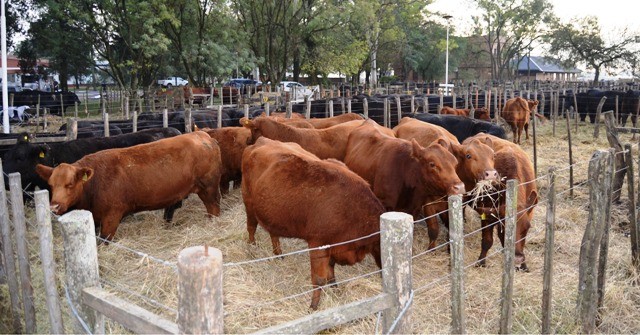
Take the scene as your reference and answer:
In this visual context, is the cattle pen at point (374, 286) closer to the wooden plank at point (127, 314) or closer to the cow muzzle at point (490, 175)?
the wooden plank at point (127, 314)

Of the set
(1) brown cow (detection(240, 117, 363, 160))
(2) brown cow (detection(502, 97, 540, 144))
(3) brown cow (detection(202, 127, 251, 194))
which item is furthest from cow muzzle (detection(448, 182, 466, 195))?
(2) brown cow (detection(502, 97, 540, 144))

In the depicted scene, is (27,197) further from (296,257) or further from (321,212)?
(321,212)

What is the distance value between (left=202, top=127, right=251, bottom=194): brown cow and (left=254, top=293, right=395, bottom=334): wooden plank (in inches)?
247

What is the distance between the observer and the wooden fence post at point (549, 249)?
12.5ft

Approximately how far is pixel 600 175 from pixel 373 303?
2629 mm

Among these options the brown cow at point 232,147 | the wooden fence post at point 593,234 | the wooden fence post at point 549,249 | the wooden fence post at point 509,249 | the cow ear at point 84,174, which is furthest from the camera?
the brown cow at point 232,147

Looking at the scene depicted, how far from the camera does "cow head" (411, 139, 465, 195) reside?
5127mm

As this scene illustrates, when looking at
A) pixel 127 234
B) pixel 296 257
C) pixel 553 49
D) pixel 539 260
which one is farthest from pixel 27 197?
pixel 553 49

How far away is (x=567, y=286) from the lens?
5059 mm

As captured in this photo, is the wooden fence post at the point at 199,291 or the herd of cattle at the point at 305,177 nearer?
the wooden fence post at the point at 199,291

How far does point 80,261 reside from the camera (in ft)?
8.77

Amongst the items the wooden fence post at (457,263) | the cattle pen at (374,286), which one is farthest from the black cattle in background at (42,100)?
the wooden fence post at (457,263)

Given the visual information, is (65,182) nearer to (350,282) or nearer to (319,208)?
(319,208)

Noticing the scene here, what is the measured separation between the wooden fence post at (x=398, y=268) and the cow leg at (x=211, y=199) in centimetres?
526
